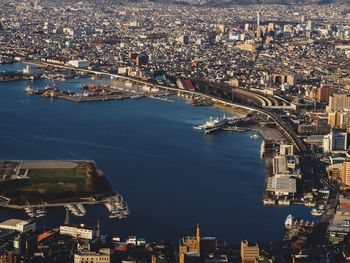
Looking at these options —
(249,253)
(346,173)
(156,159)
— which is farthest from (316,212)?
(156,159)

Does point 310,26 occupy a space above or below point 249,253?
above

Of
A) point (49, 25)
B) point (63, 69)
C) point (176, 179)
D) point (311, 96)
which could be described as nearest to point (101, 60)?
point (63, 69)

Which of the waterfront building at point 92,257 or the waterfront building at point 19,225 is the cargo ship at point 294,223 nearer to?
the waterfront building at point 92,257

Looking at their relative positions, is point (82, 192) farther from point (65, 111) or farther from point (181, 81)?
point (181, 81)

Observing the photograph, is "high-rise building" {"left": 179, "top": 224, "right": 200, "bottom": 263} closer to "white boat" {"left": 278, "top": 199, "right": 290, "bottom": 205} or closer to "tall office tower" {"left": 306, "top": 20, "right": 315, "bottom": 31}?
"white boat" {"left": 278, "top": 199, "right": 290, "bottom": 205}

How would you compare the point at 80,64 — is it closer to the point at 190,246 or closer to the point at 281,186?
the point at 281,186
